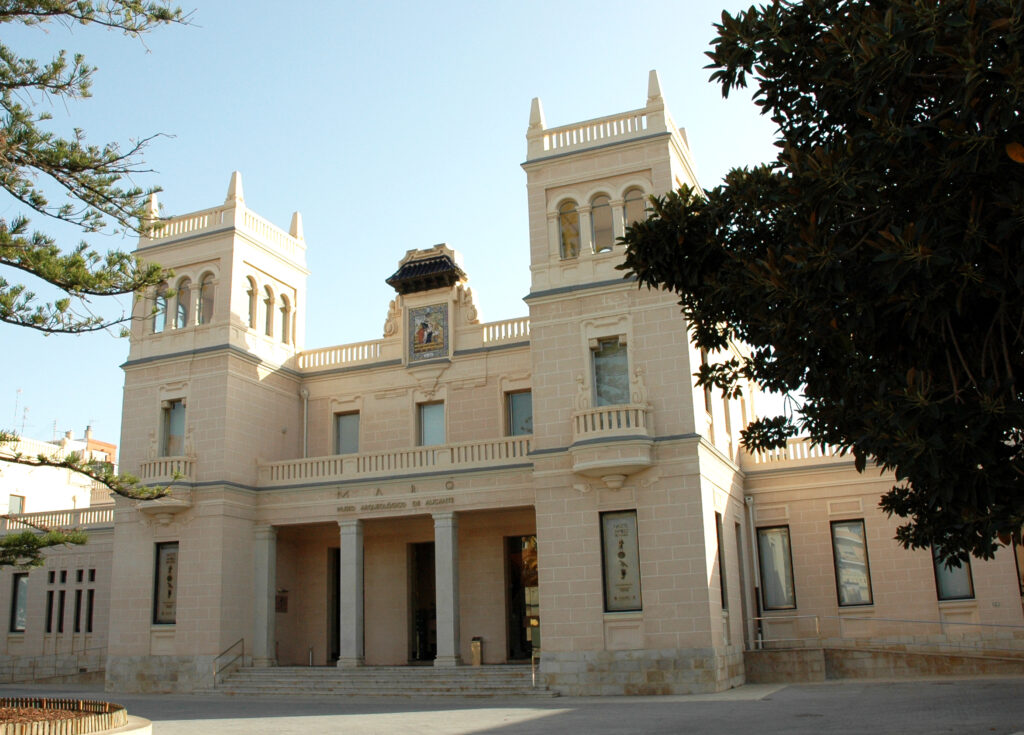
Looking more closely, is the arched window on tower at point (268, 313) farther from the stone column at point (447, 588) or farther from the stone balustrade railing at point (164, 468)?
the stone column at point (447, 588)

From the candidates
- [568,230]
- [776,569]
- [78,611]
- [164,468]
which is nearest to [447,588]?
[164,468]

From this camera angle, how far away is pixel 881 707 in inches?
676

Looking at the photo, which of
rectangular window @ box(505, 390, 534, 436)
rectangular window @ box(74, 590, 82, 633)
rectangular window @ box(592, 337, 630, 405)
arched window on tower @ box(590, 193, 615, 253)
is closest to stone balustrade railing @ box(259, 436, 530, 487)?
rectangular window @ box(505, 390, 534, 436)

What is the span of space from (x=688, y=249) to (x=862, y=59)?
351 centimetres

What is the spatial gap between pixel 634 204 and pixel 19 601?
26289 millimetres

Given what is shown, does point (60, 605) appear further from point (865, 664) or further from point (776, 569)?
point (865, 664)

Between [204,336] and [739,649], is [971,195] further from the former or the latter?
[204,336]

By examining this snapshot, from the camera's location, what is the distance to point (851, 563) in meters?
27.2

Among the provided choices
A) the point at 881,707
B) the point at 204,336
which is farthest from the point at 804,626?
the point at 204,336

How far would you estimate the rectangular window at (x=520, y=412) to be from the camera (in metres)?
29.1

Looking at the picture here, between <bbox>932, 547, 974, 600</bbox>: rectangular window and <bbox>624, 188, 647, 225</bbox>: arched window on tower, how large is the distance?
12.1m

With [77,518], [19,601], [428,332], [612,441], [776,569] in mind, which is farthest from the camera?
[19,601]

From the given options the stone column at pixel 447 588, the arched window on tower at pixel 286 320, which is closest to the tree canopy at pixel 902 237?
the stone column at pixel 447 588

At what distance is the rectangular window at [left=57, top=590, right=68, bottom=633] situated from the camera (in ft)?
110
